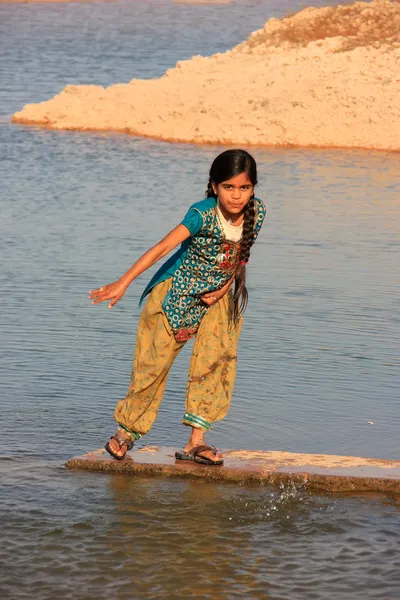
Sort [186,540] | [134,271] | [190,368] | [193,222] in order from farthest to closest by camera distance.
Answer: [190,368] → [193,222] → [134,271] → [186,540]

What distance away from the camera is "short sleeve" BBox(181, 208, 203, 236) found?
5074 millimetres

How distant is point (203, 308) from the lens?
540cm

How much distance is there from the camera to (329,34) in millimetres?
24312

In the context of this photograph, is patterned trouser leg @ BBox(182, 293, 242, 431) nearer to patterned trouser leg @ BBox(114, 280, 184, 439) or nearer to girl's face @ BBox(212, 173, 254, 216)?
patterned trouser leg @ BBox(114, 280, 184, 439)

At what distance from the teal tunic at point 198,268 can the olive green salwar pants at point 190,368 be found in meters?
0.04

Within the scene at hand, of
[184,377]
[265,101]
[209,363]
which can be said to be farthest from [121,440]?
[265,101]

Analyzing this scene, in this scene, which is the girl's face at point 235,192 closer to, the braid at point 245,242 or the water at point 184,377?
the braid at point 245,242

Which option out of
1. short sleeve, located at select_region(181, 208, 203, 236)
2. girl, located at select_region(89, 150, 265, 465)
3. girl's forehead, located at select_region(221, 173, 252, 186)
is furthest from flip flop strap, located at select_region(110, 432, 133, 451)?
girl's forehead, located at select_region(221, 173, 252, 186)

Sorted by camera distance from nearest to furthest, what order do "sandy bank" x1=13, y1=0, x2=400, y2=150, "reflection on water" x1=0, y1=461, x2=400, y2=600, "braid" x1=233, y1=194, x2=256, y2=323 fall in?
"reflection on water" x1=0, y1=461, x2=400, y2=600
"braid" x1=233, y1=194, x2=256, y2=323
"sandy bank" x1=13, y1=0, x2=400, y2=150

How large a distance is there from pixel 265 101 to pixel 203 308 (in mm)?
13977

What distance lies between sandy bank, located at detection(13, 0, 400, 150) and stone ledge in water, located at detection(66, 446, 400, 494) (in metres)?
12.8

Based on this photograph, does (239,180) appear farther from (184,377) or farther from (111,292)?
(184,377)

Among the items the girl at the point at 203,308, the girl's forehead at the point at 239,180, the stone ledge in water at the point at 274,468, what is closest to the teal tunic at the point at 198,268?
the girl at the point at 203,308

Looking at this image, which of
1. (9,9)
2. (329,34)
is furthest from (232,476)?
(9,9)
